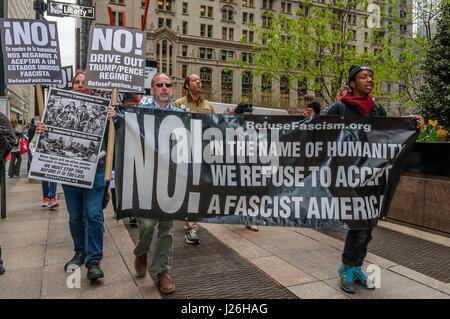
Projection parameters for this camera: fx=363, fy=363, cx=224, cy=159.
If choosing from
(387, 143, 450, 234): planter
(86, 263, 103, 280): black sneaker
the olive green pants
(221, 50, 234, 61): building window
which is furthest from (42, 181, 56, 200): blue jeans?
(221, 50, 234, 61): building window

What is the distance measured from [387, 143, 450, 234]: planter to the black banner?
2.72m

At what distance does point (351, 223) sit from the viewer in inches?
142

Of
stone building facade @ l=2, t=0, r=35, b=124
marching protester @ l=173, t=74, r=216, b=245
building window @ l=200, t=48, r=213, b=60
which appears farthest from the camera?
building window @ l=200, t=48, r=213, b=60

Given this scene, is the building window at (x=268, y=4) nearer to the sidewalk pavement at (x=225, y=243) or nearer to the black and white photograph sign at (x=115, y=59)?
the sidewalk pavement at (x=225, y=243)

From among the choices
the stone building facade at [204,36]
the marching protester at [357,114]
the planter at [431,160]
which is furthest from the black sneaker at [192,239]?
the stone building facade at [204,36]

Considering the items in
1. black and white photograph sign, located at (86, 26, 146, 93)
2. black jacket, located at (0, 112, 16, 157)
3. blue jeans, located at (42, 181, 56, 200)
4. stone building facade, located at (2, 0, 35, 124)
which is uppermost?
stone building facade, located at (2, 0, 35, 124)

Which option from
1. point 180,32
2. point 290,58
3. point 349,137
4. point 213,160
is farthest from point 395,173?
point 180,32

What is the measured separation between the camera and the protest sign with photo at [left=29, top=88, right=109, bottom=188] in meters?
3.91

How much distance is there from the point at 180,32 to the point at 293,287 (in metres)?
65.7

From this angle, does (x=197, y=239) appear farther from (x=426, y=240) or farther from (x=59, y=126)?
(x=426, y=240)

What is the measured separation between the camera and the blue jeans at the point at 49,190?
7.83 metres

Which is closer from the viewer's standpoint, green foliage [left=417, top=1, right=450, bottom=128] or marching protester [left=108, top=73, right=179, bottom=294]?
marching protester [left=108, top=73, right=179, bottom=294]

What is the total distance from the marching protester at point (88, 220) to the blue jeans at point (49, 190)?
4.07 meters

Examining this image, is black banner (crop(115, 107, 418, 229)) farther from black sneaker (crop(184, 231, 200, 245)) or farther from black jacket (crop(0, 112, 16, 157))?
black sneaker (crop(184, 231, 200, 245))
